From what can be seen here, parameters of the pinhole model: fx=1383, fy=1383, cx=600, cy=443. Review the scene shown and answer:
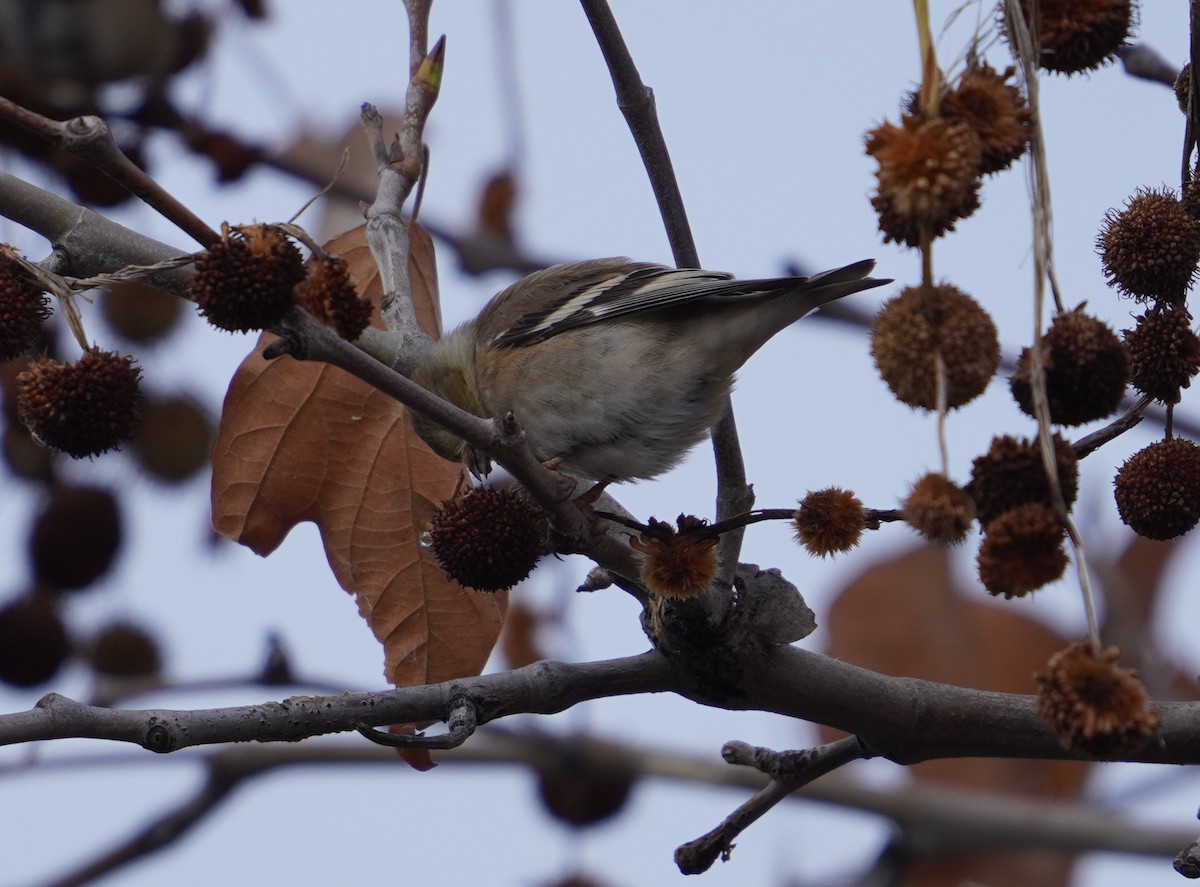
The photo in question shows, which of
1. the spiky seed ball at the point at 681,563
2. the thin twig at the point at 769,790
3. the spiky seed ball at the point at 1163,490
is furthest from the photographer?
the thin twig at the point at 769,790

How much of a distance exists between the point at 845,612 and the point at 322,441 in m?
4.32

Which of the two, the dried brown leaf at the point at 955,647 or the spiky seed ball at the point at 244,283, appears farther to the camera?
the dried brown leaf at the point at 955,647

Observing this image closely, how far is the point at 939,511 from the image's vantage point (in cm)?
183

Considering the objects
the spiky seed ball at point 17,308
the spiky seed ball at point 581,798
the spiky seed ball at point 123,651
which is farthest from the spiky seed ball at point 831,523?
the spiky seed ball at point 123,651

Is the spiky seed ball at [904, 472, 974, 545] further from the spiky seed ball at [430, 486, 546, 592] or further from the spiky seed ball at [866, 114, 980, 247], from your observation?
the spiky seed ball at [430, 486, 546, 592]

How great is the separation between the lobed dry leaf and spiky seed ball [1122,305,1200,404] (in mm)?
1803

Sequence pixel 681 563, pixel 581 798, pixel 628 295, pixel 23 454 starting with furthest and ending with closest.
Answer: pixel 581 798 < pixel 23 454 < pixel 628 295 < pixel 681 563

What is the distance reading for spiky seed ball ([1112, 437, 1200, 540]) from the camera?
232 centimetres

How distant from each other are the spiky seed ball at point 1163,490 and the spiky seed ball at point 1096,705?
64cm

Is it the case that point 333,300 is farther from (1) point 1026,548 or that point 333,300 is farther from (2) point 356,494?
(2) point 356,494

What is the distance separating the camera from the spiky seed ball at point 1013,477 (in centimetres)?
183

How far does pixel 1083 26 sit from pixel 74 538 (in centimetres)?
395

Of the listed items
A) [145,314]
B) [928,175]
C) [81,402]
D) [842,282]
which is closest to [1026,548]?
[928,175]

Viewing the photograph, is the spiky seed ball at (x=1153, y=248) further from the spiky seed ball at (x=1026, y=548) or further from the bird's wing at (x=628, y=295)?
the bird's wing at (x=628, y=295)
